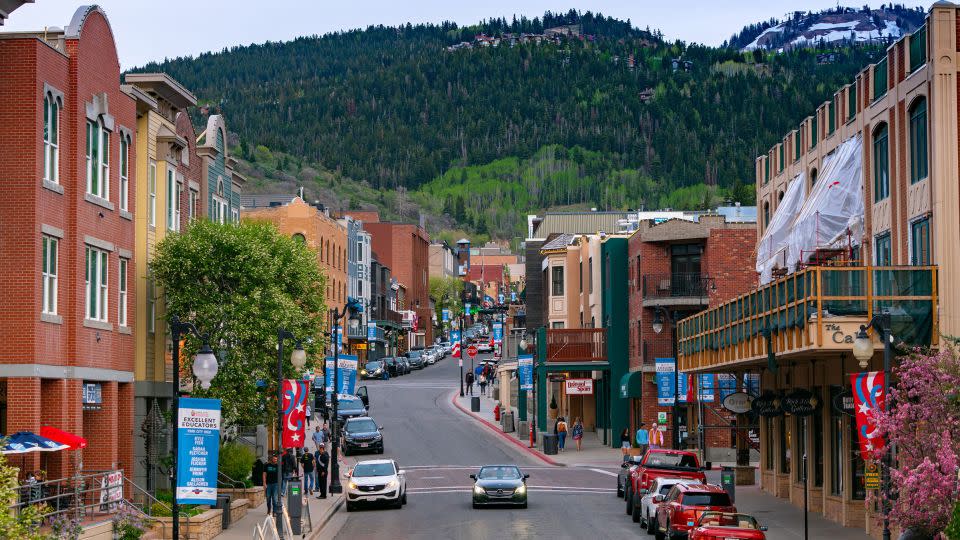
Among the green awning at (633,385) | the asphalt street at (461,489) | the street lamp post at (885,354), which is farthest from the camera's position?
the green awning at (633,385)

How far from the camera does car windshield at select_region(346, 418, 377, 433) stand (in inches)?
2434

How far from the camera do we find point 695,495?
30453 millimetres

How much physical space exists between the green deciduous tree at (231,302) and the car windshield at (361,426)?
1818cm

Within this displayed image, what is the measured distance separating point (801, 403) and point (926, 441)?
13738 millimetres

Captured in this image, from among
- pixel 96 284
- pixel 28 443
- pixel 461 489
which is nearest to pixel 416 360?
pixel 461 489

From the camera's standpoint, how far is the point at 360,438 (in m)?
61.3

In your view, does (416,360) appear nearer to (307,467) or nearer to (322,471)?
(322,471)

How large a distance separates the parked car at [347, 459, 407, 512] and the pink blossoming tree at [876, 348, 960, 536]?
18778 mm

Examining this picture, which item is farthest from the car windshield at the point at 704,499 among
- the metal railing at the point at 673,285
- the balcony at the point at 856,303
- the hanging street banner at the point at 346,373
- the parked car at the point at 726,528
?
the metal railing at the point at 673,285

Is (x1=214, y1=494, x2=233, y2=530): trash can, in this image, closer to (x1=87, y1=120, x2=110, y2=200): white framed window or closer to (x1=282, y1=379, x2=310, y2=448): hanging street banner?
(x1=282, y1=379, x2=310, y2=448): hanging street banner

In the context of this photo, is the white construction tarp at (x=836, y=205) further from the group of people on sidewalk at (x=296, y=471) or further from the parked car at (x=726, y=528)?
the group of people on sidewalk at (x=296, y=471)

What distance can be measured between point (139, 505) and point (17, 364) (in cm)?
608

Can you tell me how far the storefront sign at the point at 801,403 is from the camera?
37719 millimetres

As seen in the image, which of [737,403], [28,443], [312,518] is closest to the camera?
[28,443]
